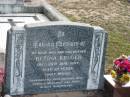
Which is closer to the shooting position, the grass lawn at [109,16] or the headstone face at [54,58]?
the headstone face at [54,58]

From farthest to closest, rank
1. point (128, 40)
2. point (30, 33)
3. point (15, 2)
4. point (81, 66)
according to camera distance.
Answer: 1. point (15, 2)
2. point (128, 40)
3. point (81, 66)
4. point (30, 33)

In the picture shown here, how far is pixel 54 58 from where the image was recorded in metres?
6.96

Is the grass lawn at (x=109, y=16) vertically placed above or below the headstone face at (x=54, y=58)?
below

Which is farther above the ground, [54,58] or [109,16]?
[54,58]

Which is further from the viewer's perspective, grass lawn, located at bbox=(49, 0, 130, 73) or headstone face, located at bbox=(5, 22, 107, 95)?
grass lawn, located at bbox=(49, 0, 130, 73)

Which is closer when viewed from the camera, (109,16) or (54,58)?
(54,58)

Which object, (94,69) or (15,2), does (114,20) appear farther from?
(94,69)

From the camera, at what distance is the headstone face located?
6.73m

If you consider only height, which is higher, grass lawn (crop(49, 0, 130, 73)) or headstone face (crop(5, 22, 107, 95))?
headstone face (crop(5, 22, 107, 95))

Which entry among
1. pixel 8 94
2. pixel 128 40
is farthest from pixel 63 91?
pixel 128 40

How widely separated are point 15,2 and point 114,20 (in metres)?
3.20

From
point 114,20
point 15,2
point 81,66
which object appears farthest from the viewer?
point 114,20

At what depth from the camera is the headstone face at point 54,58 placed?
6.73 metres

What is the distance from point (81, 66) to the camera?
7.20 metres
